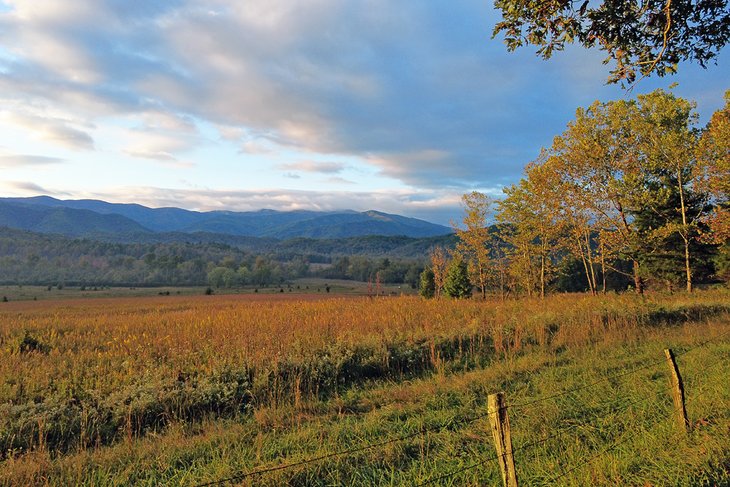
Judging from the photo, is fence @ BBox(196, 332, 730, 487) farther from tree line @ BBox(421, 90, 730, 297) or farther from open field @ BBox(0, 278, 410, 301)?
open field @ BBox(0, 278, 410, 301)

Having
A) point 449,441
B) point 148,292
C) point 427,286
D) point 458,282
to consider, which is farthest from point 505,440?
point 148,292

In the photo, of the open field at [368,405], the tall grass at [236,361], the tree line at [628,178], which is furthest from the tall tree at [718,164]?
the open field at [368,405]

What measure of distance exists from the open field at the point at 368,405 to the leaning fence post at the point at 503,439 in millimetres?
880

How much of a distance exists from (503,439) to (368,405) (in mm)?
4081

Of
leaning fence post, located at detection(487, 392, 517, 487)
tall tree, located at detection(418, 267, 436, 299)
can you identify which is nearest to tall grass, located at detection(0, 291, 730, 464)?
leaning fence post, located at detection(487, 392, 517, 487)

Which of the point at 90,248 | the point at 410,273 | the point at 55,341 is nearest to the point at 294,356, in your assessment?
the point at 55,341

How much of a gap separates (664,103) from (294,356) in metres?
27.0

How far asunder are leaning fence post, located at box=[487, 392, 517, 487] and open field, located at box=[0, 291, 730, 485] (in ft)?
2.89

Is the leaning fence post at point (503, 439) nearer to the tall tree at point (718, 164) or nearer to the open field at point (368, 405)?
the open field at point (368, 405)

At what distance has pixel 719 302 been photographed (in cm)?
1683

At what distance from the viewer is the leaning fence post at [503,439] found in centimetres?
329

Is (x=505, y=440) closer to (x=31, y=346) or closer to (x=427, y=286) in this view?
(x=31, y=346)

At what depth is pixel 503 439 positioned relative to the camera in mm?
3342

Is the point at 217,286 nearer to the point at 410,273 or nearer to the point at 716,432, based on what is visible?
the point at 410,273
